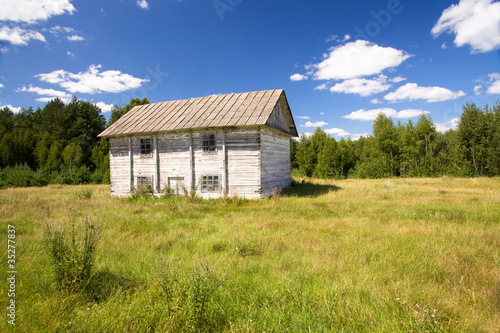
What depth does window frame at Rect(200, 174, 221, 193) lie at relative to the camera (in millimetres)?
14312

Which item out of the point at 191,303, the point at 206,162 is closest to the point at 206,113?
the point at 206,162

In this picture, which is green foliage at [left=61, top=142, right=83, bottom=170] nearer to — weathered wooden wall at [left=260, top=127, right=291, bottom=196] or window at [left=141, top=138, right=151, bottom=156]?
window at [left=141, top=138, right=151, bottom=156]

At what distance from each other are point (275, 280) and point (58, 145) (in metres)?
44.3

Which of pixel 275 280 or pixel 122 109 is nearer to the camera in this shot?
pixel 275 280

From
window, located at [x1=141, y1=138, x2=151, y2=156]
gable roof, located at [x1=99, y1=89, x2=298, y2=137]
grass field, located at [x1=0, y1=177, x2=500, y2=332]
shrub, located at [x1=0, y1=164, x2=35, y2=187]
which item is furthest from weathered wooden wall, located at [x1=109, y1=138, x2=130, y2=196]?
shrub, located at [x1=0, y1=164, x2=35, y2=187]

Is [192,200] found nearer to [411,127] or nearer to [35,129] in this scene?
[411,127]

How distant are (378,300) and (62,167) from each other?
139ft

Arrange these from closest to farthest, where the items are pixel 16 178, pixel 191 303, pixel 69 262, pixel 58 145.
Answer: pixel 191 303 < pixel 69 262 < pixel 16 178 < pixel 58 145

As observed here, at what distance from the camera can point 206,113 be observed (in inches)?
616

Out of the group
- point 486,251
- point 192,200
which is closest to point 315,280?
point 486,251

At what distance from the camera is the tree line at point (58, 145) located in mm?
29094

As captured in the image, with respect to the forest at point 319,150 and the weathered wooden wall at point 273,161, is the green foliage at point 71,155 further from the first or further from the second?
the weathered wooden wall at point 273,161

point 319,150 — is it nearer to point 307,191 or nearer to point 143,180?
point 307,191

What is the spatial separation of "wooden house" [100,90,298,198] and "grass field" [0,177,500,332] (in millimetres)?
6555
